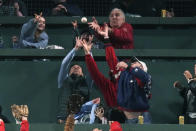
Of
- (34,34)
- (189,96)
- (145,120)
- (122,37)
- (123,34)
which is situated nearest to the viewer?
(145,120)

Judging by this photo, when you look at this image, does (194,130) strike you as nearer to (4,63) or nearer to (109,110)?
(109,110)

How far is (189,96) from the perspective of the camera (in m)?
11.4

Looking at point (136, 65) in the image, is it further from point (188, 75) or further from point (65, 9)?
point (65, 9)

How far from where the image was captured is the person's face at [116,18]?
468 inches


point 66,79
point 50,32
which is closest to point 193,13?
point 50,32

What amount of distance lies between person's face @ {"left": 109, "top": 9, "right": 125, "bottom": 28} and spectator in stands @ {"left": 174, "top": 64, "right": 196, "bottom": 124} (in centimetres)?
135

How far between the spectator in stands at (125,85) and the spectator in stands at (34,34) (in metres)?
1.13

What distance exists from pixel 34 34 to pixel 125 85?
2108 millimetres

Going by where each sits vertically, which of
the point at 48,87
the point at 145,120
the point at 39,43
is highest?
the point at 39,43

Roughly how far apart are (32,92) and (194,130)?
323 cm

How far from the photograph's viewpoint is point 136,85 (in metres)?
11.0

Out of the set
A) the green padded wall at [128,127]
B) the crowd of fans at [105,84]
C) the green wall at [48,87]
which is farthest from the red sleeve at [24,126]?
the green wall at [48,87]

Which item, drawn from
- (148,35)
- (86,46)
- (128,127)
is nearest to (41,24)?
(86,46)

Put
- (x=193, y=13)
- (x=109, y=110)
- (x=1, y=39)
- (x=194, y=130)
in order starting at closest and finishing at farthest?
(x=194, y=130) < (x=109, y=110) < (x=1, y=39) < (x=193, y=13)
